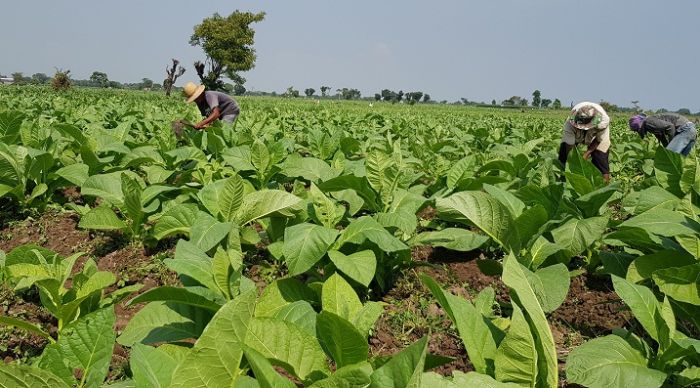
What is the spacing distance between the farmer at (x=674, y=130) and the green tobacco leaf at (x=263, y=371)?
8.23 meters

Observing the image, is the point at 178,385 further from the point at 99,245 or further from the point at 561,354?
the point at 99,245

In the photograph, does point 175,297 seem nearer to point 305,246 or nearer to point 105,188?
point 305,246

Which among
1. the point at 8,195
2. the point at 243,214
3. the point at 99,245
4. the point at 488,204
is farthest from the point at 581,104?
the point at 8,195

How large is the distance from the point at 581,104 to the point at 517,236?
13.8 feet

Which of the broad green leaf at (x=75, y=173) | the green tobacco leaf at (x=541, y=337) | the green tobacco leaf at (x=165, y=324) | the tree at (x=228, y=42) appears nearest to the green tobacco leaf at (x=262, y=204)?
the green tobacco leaf at (x=165, y=324)

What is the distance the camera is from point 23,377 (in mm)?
1077

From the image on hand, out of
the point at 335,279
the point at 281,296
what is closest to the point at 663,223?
the point at 335,279

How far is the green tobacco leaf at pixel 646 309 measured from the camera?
1.79 meters

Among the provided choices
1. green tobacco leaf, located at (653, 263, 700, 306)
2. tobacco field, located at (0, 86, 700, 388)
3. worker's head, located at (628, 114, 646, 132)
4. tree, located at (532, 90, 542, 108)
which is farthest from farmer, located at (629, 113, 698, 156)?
tree, located at (532, 90, 542, 108)

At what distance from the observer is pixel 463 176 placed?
12.1 ft

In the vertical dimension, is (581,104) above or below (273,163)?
above

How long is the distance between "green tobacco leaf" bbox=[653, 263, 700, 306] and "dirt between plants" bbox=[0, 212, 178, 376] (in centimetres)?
215

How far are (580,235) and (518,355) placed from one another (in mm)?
1441

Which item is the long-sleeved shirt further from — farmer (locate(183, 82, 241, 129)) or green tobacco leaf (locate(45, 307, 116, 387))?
green tobacco leaf (locate(45, 307, 116, 387))
